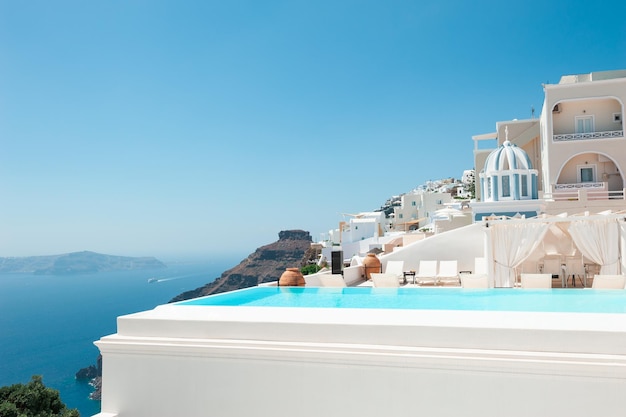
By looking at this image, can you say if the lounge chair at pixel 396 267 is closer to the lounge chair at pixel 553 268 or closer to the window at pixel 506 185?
the lounge chair at pixel 553 268

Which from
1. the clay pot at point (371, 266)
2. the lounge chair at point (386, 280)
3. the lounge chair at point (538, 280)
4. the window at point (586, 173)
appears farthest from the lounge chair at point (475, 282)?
A: the window at point (586, 173)

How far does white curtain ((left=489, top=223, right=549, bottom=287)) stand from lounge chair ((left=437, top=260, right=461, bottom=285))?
1477 mm

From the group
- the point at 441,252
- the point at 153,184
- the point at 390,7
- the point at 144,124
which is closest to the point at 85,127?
the point at 144,124

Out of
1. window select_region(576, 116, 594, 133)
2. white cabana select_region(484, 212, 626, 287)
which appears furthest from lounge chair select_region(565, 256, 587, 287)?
window select_region(576, 116, 594, 133)

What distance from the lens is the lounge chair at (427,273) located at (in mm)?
14445

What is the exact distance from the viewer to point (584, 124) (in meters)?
29.8

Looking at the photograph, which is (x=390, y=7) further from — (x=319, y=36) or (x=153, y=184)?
(x=153, y=184)

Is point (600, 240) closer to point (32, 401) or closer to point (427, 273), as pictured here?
point (427, 273)

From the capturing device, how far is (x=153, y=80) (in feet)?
88.8

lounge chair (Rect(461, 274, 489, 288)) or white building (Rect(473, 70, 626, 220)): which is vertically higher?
white building (Rect(473, 70, 626, 220))

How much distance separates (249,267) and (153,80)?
3254 inches

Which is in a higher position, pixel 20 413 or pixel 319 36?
pixel 319 36

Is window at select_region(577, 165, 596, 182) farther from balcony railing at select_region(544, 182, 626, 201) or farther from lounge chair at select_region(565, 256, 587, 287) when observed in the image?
lounge chair at select_region(565, 256, 587, 287)

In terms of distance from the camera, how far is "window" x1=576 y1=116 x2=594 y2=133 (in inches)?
1169
